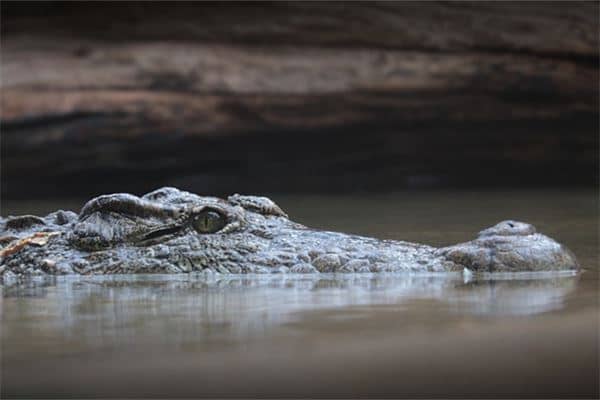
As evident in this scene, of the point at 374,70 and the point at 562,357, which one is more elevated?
the point at 374,70

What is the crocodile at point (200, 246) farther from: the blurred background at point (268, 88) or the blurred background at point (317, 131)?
the blurred background at point (268, 88)

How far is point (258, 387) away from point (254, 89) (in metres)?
7.28

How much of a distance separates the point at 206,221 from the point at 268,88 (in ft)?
16.0

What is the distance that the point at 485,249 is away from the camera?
457cm

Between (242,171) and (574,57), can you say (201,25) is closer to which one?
(242,171)

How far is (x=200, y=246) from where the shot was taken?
4.89 metres

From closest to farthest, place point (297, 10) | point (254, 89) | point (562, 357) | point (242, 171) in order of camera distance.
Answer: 1. point (562, 357)
2. point (297, 10)
3. point (254, 89)
4. point (242, 171)

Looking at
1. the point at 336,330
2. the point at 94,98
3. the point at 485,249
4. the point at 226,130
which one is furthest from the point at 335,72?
the point at 336,330

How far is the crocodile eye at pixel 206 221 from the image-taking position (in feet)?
16.1

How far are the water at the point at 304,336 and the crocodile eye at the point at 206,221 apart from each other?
25cm

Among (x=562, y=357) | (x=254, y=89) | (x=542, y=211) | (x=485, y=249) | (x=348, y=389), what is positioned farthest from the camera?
(x=254, y=89)

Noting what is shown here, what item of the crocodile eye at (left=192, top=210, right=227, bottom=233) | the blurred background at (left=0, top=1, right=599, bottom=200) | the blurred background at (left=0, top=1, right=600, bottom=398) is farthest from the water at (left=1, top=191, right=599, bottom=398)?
the blurred background at (left=0, top=1, right=599, bottom=200)

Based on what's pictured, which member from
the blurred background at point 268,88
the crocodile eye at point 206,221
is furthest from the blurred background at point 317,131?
the crocodile eye at point 206,221

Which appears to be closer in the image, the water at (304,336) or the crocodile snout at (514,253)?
the water at (304,336)
